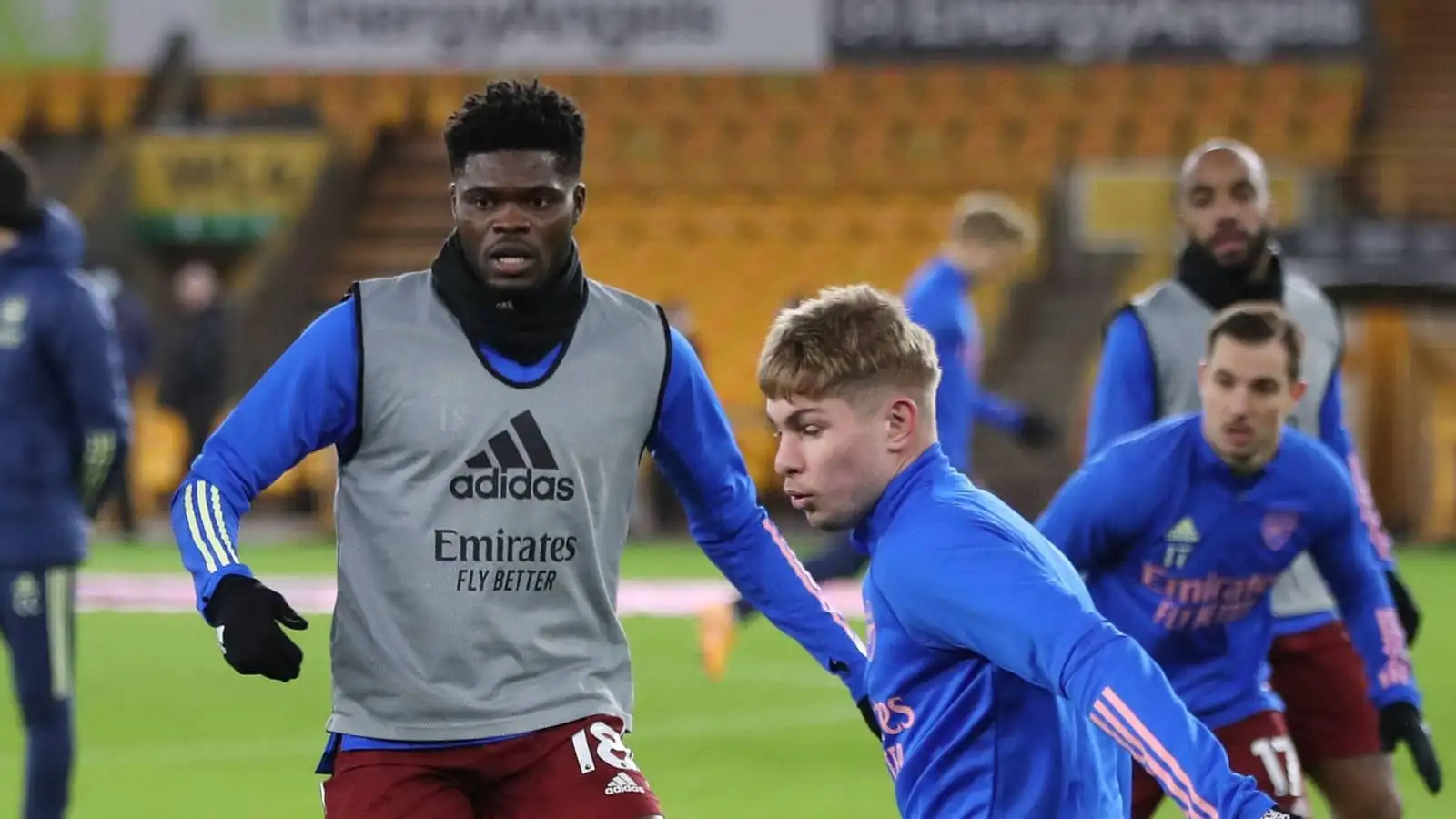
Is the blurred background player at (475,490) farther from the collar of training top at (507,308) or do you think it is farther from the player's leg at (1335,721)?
the player's leg at (1335,721)

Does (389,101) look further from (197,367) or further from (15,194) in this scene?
(15,194)

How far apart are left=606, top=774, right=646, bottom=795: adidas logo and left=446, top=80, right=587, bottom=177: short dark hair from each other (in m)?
→ 1.03

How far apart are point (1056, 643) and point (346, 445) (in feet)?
5.17

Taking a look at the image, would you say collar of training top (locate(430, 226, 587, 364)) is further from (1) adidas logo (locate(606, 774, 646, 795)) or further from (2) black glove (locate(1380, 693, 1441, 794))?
(2) black glove (locate(1380, 693, 1441, 794))

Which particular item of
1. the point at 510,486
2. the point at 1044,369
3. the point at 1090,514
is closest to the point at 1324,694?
the point at 1090,514

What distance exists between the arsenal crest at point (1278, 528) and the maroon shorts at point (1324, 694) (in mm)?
773

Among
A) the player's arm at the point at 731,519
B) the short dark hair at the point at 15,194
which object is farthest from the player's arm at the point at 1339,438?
the short dark hair at the point at 15,194

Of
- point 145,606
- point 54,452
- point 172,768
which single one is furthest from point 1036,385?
point 54,452

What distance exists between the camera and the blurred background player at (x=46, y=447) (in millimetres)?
6590

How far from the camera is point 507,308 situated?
3.96 m

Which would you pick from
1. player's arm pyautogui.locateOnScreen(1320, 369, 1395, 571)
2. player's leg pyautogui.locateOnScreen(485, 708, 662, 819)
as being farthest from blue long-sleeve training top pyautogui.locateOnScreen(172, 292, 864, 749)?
player's arm pyautogui.locateOnScreen(1320, 369, 1395, 571)

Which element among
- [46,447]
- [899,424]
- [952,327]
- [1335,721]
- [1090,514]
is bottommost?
[1335,721]

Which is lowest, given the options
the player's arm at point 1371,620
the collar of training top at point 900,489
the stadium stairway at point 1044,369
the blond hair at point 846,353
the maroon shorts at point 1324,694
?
the stadium stairway at point 1044,369

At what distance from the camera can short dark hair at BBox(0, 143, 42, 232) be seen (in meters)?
6.59
